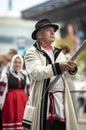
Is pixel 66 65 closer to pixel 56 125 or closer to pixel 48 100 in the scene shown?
pixel 48 100

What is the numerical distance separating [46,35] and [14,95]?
8.48ft

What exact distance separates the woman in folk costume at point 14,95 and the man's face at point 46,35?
2362mm

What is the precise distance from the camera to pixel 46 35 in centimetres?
523

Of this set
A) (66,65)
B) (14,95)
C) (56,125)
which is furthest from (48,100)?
(14,95)

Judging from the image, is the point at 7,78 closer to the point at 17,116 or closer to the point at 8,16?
the point at 17,116

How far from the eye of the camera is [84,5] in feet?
93.1

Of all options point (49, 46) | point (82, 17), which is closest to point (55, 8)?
point (82, 17)

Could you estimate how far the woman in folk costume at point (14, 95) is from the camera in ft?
24.8

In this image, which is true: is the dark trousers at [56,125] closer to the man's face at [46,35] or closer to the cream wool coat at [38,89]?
the cream wool coat at [38,89]

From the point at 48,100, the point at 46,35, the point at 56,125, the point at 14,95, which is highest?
the point at 46,35

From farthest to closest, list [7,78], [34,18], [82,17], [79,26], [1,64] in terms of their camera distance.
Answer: [79,26] < [82,17] < [34,18] < [1,64] < [7,78]

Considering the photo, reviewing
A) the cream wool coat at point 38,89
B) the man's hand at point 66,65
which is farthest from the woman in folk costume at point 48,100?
the man's hand at point 66,65

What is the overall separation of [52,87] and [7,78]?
2.49 meters

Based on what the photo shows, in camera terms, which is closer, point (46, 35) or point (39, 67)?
point (39, 67)
